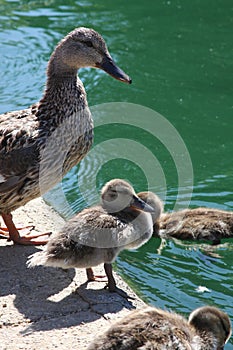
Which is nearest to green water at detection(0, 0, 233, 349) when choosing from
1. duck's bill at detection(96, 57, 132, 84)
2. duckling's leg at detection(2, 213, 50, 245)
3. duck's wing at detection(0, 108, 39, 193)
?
duckling's leg at detection(2, 213, 50, 245)

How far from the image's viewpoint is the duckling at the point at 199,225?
5.68m

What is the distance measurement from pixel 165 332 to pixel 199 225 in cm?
201

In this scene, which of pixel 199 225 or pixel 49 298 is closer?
pixel 49 298

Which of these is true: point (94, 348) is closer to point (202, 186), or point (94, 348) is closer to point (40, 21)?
point (202, 186)

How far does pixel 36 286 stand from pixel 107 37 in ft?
16.5

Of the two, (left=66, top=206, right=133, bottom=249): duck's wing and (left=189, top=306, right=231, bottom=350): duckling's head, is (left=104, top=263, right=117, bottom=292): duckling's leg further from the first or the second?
(left=189, top=306, right=231, bottom=350): duckling's head

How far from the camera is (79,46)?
5.55m

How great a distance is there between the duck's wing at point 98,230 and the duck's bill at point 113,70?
3.79ft

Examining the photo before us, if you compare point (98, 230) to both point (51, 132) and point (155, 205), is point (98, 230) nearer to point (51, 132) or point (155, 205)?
point (51, 132)

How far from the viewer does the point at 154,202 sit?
19.2ft

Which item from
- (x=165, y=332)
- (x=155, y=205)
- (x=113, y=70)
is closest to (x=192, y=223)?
(x=155, y=205)

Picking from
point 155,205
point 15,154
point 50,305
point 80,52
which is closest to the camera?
point 50,305

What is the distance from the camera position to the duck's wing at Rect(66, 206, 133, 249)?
471 cm

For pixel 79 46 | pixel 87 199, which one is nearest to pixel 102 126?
pixel 87 199
